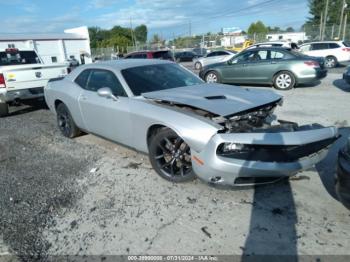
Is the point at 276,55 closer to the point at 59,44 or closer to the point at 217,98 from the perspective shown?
the point at 217,98

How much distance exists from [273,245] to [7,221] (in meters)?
2.79

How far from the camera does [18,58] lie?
31.9 ft

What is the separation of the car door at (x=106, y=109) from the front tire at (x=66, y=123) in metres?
0.67

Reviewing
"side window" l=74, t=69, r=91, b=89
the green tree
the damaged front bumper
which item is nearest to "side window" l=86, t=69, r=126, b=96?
"side window" l=74, t=69, r=91, b=89

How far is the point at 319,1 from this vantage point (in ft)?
207

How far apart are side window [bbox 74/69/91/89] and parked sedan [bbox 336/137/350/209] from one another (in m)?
4.09

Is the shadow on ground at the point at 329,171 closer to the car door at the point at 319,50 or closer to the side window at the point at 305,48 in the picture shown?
the car door at the point at 319,50

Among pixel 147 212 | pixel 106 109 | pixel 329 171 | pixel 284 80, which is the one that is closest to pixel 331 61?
pixel 284 80

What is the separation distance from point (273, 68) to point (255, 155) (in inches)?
333

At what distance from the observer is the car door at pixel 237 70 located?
1141 centimetres

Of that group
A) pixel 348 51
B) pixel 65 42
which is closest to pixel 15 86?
pixel 348 51

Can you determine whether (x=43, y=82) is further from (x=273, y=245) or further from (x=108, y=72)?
(x=273, y=245)

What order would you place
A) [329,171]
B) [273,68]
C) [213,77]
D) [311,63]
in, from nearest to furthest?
[329,171], [311,63], [273,68], [213,77]

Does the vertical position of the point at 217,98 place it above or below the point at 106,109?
above
